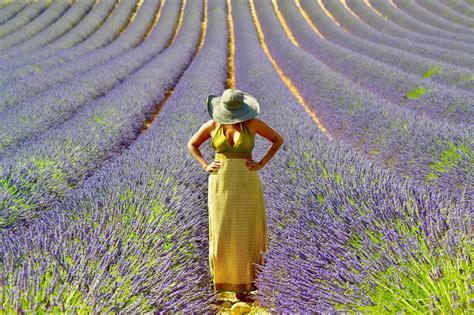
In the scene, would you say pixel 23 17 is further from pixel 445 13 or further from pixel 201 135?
pixel 201 135

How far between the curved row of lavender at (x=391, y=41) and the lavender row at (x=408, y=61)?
0.70 meters

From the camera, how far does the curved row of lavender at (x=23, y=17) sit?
1870cm

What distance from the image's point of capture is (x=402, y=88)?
26.4 feet

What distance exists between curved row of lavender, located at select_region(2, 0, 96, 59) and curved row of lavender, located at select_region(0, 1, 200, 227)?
24.1ft

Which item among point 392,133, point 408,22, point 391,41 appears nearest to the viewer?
point 392,133

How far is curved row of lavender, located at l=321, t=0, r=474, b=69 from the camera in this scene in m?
10.7

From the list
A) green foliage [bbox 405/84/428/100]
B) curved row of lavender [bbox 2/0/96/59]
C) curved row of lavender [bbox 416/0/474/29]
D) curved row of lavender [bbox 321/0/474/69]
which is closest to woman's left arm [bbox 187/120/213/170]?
green foliage [bbox 405/84/428/100]

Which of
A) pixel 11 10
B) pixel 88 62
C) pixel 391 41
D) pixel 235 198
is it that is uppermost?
pixel 235 198

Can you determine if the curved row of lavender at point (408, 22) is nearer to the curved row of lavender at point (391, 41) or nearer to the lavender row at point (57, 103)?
the curved row of lavender at point (391, 41)

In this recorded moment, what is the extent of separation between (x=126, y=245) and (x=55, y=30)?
1944 centimetres

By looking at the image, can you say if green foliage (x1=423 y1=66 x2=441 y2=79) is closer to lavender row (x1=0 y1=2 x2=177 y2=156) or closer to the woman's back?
lavender row (x1=0 y1=2 x2=177 y2=156)

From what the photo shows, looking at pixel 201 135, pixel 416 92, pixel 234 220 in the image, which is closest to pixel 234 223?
pixel 234 220

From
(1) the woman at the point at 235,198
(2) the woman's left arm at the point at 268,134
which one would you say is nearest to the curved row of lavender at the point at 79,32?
(1) the woman at the point at 235,198

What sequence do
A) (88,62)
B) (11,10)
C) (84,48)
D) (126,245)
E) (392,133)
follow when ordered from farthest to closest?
(11,10), (84,48), (88,62), (392,133), (126,245)
